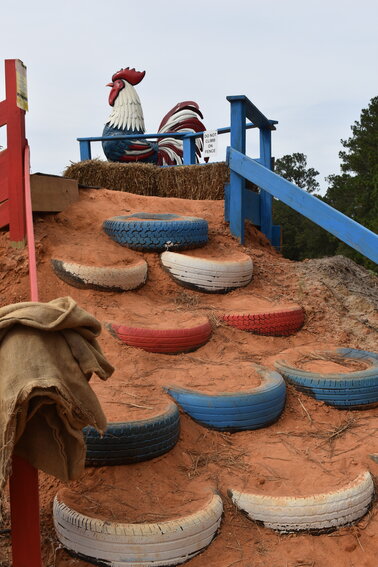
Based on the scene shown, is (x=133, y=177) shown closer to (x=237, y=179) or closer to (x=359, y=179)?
(x=237, y=179)

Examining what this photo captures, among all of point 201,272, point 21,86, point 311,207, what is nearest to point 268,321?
point 201,272

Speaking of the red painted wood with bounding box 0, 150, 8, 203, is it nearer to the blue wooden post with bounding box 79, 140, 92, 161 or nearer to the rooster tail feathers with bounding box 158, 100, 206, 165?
the blue wooden post with bounding box 79, 140, 92, 161

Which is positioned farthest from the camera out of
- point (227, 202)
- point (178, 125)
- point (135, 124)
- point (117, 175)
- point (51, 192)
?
point (178, 125)

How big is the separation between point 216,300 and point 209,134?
11.7ft

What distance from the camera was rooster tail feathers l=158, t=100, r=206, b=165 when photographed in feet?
46.9

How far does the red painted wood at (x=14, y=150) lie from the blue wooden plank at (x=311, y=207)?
223 cm

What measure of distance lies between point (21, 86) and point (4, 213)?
1.03 meters

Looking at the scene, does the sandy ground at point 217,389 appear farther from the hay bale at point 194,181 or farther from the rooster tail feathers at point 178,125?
the rooster tail feathers at point 178,125

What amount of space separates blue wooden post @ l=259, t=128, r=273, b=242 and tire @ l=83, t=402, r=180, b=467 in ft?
15.4

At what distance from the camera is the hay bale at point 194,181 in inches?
330

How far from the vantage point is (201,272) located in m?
5.62

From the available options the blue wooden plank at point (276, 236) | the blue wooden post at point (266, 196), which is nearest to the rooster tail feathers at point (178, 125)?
the blue wooden post at point (266, 196)

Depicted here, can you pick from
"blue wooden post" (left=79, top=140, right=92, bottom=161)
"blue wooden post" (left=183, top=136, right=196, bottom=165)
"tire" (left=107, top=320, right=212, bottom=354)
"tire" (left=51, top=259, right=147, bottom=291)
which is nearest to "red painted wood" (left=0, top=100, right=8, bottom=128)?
"tire" (left=51, top=259, right=147, bottom=291)

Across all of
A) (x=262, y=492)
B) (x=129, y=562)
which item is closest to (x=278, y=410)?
(x=262, y=492)
